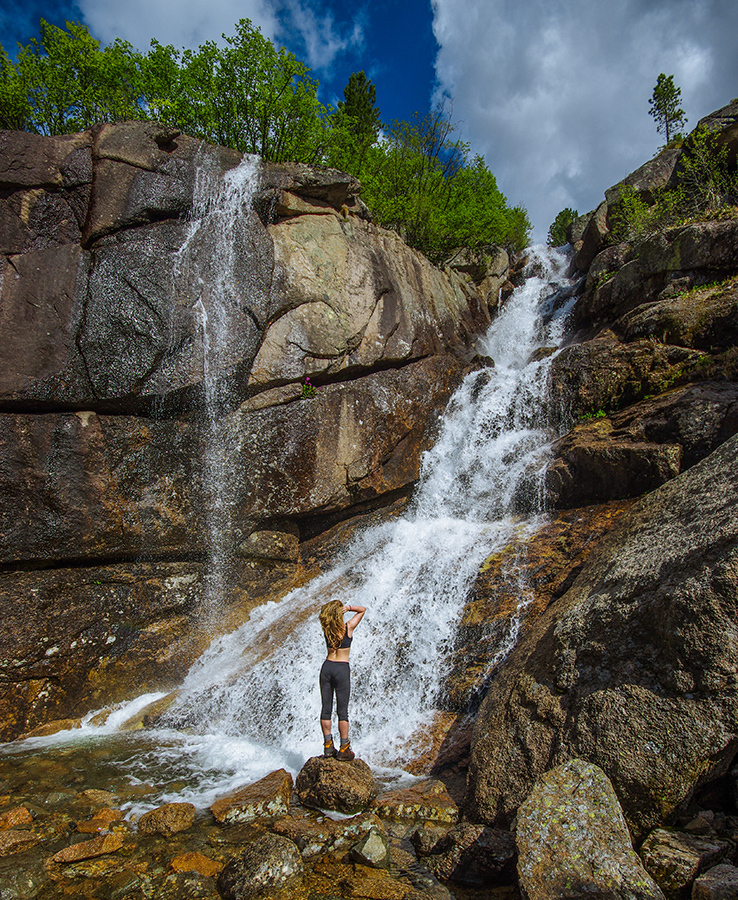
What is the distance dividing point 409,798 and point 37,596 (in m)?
7.86

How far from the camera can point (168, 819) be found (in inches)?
205

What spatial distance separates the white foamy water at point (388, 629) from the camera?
23.9 feet

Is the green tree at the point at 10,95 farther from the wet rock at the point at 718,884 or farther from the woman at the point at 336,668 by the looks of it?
the wet rock at the point at 718,884

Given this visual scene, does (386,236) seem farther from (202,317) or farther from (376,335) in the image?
(202,317)

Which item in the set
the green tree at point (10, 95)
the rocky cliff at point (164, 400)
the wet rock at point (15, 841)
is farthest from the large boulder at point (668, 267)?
the green tree at point (10, 95)

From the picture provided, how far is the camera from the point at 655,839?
12.2 feet

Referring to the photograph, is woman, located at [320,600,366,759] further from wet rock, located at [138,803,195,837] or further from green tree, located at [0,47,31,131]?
green tree, located at [0,47,31,131]

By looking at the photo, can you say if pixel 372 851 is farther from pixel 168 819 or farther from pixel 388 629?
pixel 388 629

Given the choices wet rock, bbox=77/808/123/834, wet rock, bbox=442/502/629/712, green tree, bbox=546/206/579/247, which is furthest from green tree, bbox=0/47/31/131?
green tree, bbox=546/206/579/247

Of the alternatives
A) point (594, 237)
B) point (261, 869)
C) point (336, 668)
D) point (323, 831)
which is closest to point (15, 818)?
point (261, 869)

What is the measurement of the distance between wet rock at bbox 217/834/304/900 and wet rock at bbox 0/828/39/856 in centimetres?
224

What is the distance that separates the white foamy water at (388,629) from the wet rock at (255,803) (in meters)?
0.49

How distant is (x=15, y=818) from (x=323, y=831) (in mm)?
3578

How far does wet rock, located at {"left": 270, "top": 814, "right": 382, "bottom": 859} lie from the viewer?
4.70m
